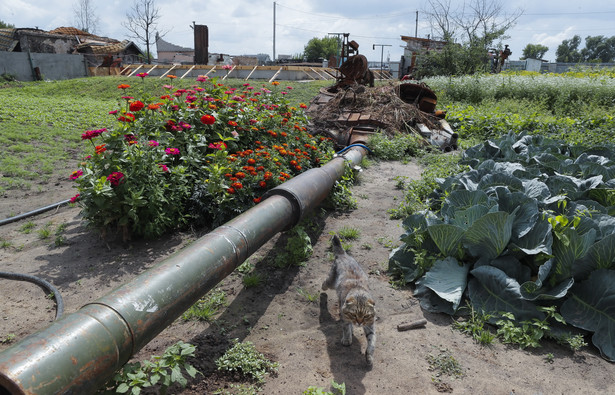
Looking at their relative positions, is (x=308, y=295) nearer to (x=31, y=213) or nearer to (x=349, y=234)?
(x=349, y=234)

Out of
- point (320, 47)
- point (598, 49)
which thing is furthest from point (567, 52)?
point (320, 47)

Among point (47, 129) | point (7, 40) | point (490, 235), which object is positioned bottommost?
point (490, 235)

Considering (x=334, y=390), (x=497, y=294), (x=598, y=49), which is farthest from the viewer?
(x=598, y=49)

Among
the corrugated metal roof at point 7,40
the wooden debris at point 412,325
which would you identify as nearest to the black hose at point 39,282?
the wooden debris at point 412,325

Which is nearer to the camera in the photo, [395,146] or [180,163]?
[180,163]

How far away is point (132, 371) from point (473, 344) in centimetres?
257

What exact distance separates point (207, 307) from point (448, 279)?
2287 mm

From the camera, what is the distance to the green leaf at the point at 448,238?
12.4ft

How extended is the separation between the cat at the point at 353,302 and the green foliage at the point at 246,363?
65cm

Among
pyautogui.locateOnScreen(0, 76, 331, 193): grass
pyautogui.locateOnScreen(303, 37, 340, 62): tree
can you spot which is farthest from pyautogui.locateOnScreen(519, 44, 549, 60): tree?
pyautogui.locateOnScreen(0, 76, 331, 193): grass

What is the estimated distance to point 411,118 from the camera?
11.4 m

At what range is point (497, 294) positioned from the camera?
3430 millimetres

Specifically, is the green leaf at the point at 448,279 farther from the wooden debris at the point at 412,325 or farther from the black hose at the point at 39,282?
the black hose at the point at 39,282

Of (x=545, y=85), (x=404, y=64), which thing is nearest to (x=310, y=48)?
(x=404, y=64)
